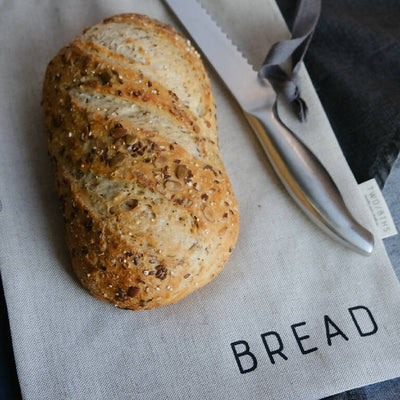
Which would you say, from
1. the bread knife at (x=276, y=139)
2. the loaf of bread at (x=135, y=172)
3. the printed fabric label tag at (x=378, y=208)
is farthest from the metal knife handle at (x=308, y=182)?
the loaf of bread at (x=135, y=172)

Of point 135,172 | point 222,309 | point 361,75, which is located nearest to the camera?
point 135,172

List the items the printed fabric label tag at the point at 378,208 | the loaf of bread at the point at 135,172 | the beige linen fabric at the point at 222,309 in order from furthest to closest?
the printed fabric label tag at the point at 378,208 < the beige linen fabric at the point at 222,309 < the loaf of bread at the point at 135,172

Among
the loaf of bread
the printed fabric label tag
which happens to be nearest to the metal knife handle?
the printed fabric label tag

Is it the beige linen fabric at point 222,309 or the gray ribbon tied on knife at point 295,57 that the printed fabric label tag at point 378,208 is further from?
the gray ribbon tied on knife at point 295,57

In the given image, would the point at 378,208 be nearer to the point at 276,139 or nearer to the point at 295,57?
the point at 276,139

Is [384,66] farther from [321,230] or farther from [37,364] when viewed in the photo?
[37,364]

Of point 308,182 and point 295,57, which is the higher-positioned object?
point 295,57

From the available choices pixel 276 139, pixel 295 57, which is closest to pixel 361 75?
pixel 295 57
